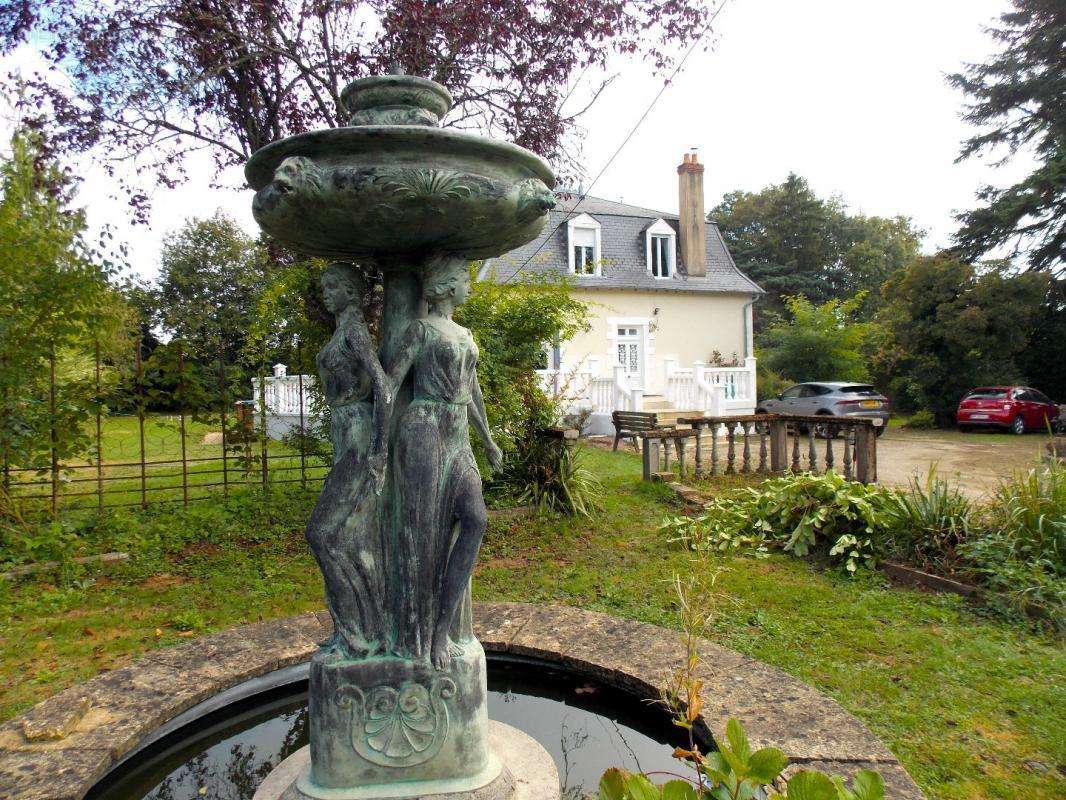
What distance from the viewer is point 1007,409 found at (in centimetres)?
1697

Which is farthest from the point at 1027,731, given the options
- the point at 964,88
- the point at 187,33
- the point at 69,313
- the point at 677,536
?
the point at 964,88

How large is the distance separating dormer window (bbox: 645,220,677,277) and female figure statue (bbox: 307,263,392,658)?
19.8m

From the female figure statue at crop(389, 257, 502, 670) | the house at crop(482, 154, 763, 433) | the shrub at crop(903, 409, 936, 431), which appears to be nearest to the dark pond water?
the female figure statue at crop(389, 257, 502, 670)

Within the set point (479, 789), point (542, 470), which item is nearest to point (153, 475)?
point (542, 470)

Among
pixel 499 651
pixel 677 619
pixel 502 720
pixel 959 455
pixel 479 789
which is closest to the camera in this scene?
pixel 479 789

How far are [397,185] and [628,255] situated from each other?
782 inches

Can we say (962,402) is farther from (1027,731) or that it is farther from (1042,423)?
(1027,731)

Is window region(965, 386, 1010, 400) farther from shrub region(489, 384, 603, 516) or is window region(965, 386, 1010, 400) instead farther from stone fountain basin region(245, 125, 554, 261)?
stone fountain basin region(245, 125, 554, 261)

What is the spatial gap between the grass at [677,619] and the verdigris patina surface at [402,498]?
992mm

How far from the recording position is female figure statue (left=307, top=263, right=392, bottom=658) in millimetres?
2451

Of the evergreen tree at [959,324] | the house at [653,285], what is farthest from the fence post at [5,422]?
the evergreen tree at [959,324]

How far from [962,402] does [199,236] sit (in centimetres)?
2974

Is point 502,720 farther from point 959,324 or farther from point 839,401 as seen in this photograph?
point 959,324

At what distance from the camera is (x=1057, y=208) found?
20.4m
